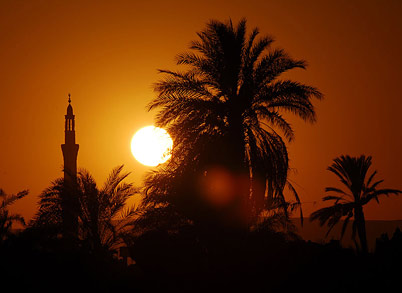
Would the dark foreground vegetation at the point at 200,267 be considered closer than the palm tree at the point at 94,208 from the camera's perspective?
Yes

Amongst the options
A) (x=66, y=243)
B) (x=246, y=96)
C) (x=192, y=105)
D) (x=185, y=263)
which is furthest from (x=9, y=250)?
(x=246, y=96)

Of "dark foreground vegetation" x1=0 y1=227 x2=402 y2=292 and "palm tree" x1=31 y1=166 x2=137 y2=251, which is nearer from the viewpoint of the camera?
"dark foreground vegetation" x1=0 y1=227 x2=402 y2=292

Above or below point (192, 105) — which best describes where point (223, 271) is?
below

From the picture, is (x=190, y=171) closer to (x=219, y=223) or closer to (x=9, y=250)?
(x=219, y=223)

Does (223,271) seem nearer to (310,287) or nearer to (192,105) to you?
(310,287)

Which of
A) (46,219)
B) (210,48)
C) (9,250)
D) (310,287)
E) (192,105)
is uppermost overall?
(210,48)

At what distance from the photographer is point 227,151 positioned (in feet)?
68.6

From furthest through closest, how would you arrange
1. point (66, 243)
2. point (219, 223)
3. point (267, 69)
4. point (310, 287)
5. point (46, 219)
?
1. point (46, 219)
2. point (267, 69)
3. point (219, 223)
4. point (66, 243)
5. point (310, 287)

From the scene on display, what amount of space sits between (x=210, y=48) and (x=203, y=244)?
23.7ft

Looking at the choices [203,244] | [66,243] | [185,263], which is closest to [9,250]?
[66,243]

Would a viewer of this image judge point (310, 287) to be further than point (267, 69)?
No

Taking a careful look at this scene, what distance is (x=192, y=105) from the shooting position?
2150 cm

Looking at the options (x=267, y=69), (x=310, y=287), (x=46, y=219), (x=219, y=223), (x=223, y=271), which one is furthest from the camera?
(x=46, y=219)

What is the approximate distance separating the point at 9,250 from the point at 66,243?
2637 mm
